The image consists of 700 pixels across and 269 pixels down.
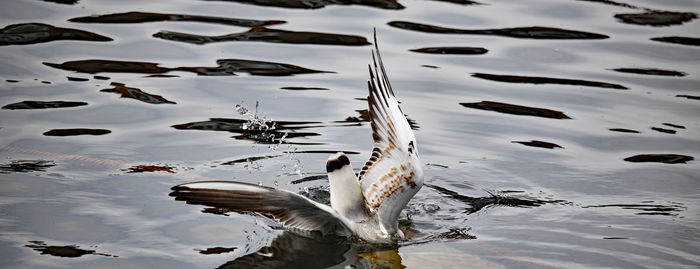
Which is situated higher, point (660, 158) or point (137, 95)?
point (137, 95)

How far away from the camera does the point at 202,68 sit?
820 centimetres

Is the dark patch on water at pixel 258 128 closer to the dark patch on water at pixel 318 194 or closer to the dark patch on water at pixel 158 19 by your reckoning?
the dark patch on water at pixel 318 194

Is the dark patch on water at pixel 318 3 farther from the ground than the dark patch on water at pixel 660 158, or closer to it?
farther from the ground

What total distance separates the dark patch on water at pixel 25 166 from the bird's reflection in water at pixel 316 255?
1.80m

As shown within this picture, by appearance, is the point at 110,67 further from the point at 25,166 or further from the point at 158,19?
the point at 25,166

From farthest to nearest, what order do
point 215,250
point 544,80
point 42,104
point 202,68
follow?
1. point 544,80
2. point 202,68
3. point 42,104
4. point 215,250

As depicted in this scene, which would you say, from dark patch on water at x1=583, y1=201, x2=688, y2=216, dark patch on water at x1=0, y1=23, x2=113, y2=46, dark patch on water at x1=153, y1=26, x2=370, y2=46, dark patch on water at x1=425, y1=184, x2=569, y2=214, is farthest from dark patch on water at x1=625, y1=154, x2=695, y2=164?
dark patch on water at x1=0, y1=23, x2=113, y2=46

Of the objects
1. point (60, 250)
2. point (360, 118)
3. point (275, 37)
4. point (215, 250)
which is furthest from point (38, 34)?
point (215, 250)

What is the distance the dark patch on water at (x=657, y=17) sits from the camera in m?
10.1

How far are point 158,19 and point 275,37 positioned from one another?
4.33 feet

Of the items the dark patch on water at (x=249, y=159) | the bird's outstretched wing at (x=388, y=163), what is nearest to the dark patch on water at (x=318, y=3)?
the dark patch on water at (x=249, y=159)

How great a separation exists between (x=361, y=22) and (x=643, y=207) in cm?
448

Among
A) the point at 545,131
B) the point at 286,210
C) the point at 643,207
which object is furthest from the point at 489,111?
the point at 286,210

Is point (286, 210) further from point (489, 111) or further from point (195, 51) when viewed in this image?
point (195, 51)
